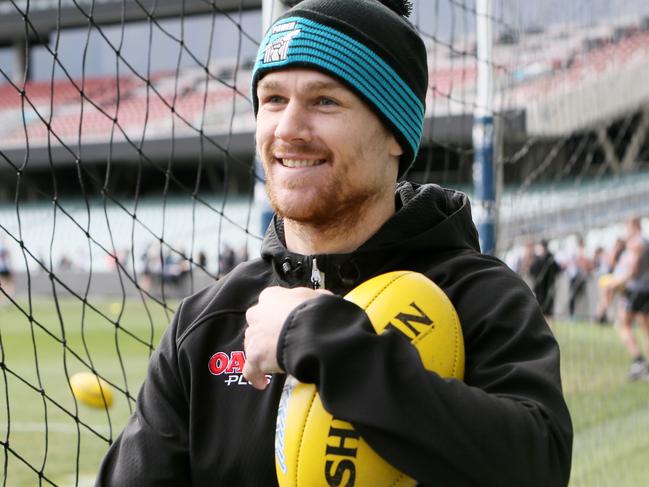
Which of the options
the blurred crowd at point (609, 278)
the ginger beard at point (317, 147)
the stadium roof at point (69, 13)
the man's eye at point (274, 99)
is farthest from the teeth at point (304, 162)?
the stadium roof at point (69, 13)

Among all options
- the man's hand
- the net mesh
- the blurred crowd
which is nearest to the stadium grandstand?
the net mesh

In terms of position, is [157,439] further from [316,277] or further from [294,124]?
[294,124]

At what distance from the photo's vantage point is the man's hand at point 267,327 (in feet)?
4.08

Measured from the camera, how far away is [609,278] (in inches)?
473

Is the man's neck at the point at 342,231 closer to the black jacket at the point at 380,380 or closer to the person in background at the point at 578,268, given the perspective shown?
the black jacket at the point at 380,380

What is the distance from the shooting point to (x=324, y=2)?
1462mm

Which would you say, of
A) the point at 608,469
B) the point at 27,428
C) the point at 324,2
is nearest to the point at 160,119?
the point at 27,428

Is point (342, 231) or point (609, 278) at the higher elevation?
point (342, 231)

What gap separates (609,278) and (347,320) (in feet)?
37.3

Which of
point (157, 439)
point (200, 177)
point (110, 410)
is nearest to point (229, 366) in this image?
point (157, 439)

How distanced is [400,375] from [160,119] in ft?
84.2

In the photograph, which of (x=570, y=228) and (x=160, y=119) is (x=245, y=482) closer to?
(x=570, y=228)

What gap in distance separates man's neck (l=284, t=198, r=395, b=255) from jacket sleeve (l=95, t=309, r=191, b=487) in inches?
11.0

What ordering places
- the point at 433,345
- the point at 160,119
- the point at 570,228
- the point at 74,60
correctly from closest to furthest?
the point at 433,345 → the point at 570,228 → the point at 160,119 → the point at 74,60
